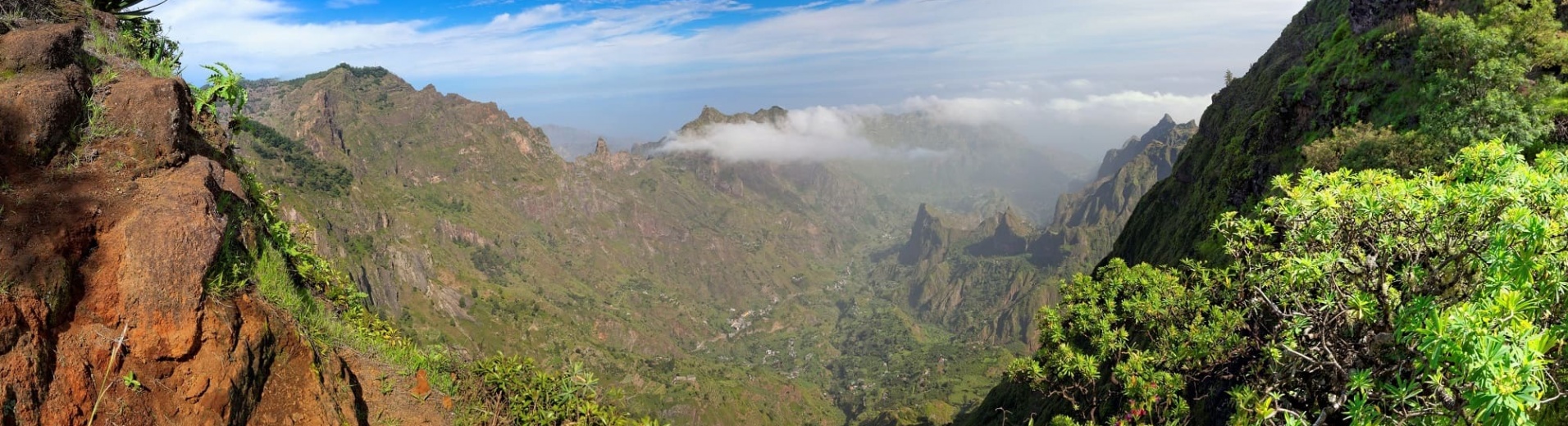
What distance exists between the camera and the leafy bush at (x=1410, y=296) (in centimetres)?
655

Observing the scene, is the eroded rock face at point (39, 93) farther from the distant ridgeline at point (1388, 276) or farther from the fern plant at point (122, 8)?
the distant ridgeline at point (1388, 276)

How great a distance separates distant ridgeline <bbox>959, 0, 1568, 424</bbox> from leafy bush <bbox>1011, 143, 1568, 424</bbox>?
4 cm

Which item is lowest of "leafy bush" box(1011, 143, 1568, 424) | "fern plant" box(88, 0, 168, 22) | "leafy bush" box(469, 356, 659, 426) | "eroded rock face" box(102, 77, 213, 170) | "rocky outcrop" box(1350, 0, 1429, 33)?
"leafy bush" box(469, 356, 659, 426)

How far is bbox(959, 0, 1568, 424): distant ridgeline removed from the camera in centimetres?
734

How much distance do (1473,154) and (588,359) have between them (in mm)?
189615

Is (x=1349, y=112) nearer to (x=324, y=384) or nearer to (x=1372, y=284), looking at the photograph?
(x=1372, y=284)

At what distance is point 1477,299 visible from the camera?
7566 millimetres

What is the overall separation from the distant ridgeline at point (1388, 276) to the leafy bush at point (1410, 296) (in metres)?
0.04

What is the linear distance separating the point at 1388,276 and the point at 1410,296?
0.85m

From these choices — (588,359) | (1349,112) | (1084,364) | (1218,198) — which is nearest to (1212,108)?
(1218,198)

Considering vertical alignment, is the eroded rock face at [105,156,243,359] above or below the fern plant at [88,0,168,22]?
below

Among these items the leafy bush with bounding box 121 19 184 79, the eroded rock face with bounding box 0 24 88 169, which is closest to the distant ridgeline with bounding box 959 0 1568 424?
the eroded rock face with bounding box 0 24 88 169

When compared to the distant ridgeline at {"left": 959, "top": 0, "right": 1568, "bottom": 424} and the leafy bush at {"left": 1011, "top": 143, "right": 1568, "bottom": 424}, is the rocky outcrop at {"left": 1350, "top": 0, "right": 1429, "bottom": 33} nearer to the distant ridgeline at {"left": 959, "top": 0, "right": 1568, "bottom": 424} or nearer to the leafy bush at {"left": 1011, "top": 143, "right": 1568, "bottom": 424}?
the distant ridgeline at {"left": 959, "top": 0, "right": 1568, "bottom": 424}

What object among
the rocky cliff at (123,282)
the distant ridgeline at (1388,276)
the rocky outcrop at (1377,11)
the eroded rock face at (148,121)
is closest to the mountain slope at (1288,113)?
the rocky outcrop at (1377,11)
